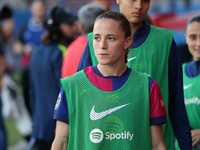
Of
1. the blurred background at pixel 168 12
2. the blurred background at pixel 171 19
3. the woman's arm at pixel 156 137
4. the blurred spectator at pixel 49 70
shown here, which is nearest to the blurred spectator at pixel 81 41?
the blurred spectator at pixel 49 70

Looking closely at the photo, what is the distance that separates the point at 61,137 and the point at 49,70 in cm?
298

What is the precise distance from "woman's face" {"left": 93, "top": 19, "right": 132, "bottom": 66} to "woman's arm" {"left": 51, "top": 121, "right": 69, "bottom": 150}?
478 millimetres

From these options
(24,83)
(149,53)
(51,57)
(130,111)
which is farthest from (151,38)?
(24,83)

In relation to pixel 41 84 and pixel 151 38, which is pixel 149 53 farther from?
pixel 41 84

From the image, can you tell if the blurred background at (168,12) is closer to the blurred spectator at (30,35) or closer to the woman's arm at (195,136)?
the woman's arm at (195,136)

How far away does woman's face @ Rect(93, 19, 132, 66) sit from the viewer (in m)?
2.66

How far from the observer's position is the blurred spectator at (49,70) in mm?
5551

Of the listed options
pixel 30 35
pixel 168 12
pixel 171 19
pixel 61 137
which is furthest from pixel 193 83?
pixel 168 12

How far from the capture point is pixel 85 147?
2.67 meters

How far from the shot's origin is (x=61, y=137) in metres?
2.64

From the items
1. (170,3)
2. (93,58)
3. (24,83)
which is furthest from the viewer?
(170,3)

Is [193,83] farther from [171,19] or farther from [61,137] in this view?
[171,19]

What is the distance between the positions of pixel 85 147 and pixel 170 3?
12.1m

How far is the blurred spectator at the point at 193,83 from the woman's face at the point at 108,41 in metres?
1.49
